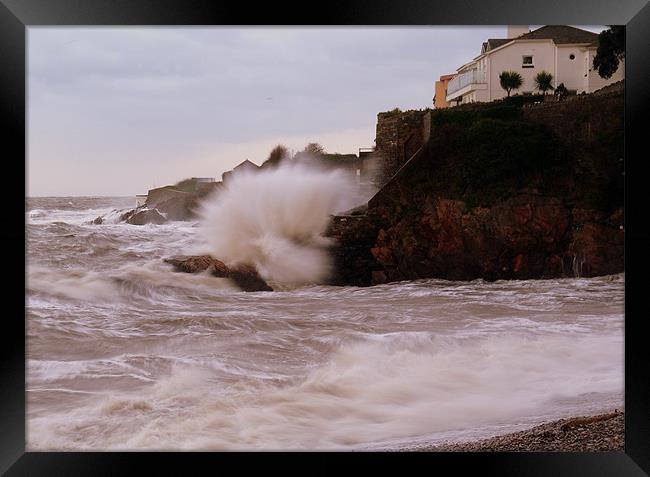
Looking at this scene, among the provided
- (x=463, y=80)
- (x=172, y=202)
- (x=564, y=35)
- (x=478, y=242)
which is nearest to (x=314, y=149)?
(x=172, y=202)

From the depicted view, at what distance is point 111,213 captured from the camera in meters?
4.59

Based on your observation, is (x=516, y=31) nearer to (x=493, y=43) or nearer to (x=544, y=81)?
(x=493, y=43)

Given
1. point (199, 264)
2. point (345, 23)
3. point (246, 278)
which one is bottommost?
point (246, 278)

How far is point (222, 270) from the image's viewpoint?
192 inches

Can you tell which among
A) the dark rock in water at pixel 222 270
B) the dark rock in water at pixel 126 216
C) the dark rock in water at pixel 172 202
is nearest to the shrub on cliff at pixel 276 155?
the dark rock in water at pixel 172 202

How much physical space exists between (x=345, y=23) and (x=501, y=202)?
2663mm

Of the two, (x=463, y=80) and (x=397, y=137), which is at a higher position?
(x=463, y=80)

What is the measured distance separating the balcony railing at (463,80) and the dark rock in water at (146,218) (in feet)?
7.05

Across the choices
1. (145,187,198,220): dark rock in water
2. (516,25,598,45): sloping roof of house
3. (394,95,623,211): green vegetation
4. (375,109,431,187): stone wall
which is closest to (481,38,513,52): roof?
(516,25,598,45): sloping roof of house

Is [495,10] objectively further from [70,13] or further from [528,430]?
[528,430]

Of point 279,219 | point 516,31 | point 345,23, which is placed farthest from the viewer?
point 279,219

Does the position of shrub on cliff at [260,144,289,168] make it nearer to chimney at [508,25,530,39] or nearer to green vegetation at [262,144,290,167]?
green vegetation at [262,144,290,167]

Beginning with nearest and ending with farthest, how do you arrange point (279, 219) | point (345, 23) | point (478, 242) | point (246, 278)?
point (345, 23)
point (246, 278)
point (279, 219)
point (478, 242)

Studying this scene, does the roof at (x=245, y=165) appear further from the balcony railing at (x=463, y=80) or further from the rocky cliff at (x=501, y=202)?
the balcony railing at (x=463, y=80)
